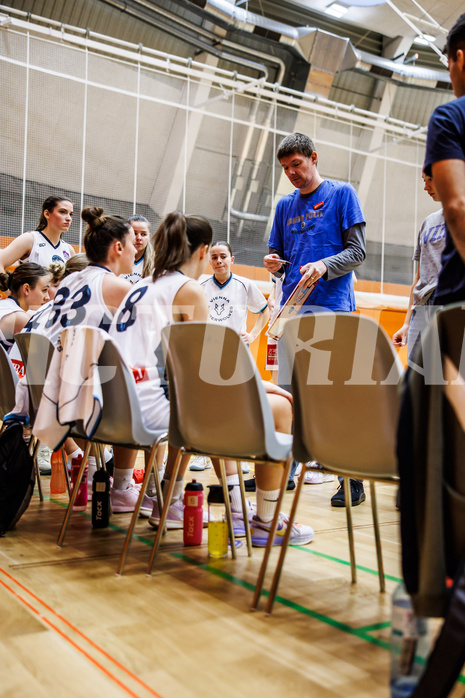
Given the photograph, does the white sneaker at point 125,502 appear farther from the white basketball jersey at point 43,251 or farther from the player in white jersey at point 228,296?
the player in white jersey at point 228,296

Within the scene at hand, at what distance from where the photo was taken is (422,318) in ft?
9.71

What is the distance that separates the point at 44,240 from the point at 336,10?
8014mm

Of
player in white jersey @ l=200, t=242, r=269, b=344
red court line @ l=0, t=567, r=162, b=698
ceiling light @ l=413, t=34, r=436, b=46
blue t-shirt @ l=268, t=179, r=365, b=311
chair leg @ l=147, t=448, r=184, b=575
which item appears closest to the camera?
red court line @ l=0, t=567, r=162, b=698

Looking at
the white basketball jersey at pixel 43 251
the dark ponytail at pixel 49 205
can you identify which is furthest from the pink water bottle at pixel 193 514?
the dark ponytail at pixel 49 205

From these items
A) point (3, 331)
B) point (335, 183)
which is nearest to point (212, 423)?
point (335, 183)

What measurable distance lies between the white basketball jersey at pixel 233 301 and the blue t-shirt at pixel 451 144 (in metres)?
3.45

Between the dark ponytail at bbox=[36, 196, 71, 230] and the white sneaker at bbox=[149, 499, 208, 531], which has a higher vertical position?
the dark ponytail at bbox=[36, 196, 71, 230]

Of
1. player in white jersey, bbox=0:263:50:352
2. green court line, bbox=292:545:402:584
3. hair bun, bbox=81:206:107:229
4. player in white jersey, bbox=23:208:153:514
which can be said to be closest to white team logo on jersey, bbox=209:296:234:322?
player in white jersey, bbox=0:263:50:352

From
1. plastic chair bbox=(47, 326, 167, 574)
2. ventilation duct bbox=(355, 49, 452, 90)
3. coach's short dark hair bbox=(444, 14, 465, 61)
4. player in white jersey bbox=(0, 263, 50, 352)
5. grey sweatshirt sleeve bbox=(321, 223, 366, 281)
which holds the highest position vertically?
ventilation duct bbox=(355, 49, 452, 90)

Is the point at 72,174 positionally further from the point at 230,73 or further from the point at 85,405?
the point at 85,405

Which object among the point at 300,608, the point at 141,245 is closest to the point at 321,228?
the point at 141,245

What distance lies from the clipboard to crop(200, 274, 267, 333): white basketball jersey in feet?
5.82

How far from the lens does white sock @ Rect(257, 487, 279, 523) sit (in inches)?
92.3

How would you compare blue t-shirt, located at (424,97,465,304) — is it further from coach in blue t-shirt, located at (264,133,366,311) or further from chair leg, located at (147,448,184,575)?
coach in blue t-shirt, located at (264,133,366,311)
